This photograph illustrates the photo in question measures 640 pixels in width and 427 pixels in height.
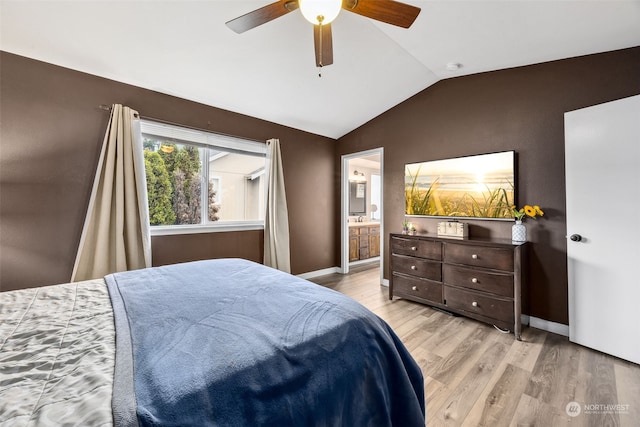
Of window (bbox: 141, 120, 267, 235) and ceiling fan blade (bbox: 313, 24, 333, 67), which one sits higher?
ceiling fan blade (bbox: 313, 24, 333, 67)

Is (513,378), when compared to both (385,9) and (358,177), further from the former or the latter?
(358,177)

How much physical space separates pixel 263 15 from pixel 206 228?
238 centimetres

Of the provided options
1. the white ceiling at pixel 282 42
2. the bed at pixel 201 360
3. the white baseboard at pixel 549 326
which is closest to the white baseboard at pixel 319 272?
the white ceiling at pixel 282 42

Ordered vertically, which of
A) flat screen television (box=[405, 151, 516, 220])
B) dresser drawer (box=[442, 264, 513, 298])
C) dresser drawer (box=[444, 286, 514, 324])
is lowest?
dresser drawer (box=[444, 286, 514, 324])

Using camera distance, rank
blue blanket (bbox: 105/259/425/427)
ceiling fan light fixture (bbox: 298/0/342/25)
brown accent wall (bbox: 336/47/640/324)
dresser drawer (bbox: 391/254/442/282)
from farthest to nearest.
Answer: dresser drawer (bbox: 391/254/442/282), brown accent wall (bbox: 336/47/640/324), ceiling fan light fixture (bbox: 298/0/342/25), blue blanket (bbox: 105/259/425/427)

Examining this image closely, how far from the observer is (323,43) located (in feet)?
5.60

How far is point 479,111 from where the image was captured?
303 centimetres

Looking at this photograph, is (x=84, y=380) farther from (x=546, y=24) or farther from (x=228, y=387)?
(x=546, y=24)

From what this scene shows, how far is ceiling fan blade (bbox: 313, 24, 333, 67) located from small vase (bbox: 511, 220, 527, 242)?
2.39 metres

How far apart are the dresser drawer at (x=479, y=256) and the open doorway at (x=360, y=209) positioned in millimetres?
1281

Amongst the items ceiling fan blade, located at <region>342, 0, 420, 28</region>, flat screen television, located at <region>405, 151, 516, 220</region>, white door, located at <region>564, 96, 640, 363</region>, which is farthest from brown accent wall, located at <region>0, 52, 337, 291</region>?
white door, located at <region>564, 96, 640, 363</region>

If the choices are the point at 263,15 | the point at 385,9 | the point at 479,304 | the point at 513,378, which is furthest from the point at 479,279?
the point at 263,15

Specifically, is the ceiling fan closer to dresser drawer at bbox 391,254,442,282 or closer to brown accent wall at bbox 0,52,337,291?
brown accent wall at bbox 0,52,337,291

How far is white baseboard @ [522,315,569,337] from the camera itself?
8.01 ft
